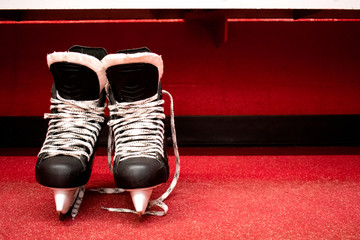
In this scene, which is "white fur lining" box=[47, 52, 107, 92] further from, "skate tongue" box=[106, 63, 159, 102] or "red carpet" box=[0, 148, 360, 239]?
"red carpet" box=[0, 148, 360, 239]

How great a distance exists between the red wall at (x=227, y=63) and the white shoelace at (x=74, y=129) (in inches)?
39.6

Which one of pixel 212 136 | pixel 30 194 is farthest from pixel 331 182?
pixel 30 194

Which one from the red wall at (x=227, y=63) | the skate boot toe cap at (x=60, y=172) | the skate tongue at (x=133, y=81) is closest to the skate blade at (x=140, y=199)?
the skate boot toe cap at (x=60, y=172)

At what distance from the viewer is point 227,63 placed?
182cm

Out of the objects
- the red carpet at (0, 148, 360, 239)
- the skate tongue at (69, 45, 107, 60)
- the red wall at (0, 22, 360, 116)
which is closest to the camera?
the red carpet at (0, 148, 360, 239)

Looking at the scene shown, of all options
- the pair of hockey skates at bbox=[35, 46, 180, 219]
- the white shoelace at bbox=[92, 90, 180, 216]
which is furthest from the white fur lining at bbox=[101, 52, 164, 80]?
the white shoelace at bbox=[92, 90, 180, 216]

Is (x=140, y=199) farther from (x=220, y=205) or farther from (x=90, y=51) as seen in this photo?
(x=90, y=51)

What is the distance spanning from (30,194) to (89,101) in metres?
0.35

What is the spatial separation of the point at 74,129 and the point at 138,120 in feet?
0.51

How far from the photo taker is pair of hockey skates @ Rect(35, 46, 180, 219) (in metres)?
0.72

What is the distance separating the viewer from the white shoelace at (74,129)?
78 cm

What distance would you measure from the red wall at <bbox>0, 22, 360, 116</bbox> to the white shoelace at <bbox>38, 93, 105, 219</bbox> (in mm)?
1006

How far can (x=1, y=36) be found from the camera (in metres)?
1.79

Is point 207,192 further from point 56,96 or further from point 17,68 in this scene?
point 17,68
